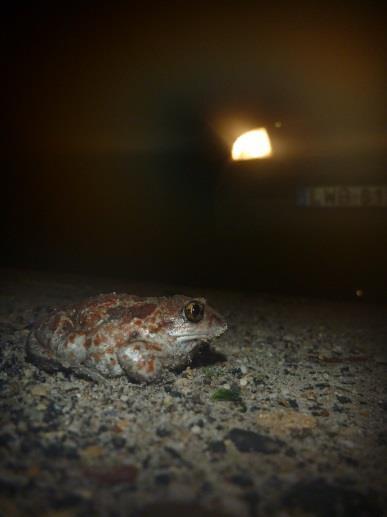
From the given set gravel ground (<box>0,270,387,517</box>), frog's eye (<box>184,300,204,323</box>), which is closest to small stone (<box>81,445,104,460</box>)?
gravel ground (<box>0,270,387,517</box>)

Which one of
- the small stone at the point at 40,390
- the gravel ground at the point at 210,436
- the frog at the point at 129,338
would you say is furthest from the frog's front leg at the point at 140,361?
the small stone at the point at 40,390

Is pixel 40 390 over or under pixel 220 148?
under

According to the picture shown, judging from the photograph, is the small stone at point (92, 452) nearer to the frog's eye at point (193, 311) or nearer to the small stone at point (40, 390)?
the small stone at point (40, 390)

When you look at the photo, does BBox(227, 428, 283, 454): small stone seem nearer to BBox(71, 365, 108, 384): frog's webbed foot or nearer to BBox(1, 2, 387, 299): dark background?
BBox(71, 365, 108, 384): frog's webbed foot

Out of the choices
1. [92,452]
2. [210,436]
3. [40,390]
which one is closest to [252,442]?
[210,436]

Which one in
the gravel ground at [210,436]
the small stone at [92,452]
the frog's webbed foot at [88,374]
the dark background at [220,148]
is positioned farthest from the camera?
the dark background at [220,148]

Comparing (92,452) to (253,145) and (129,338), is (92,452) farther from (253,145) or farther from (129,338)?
(253,145)
